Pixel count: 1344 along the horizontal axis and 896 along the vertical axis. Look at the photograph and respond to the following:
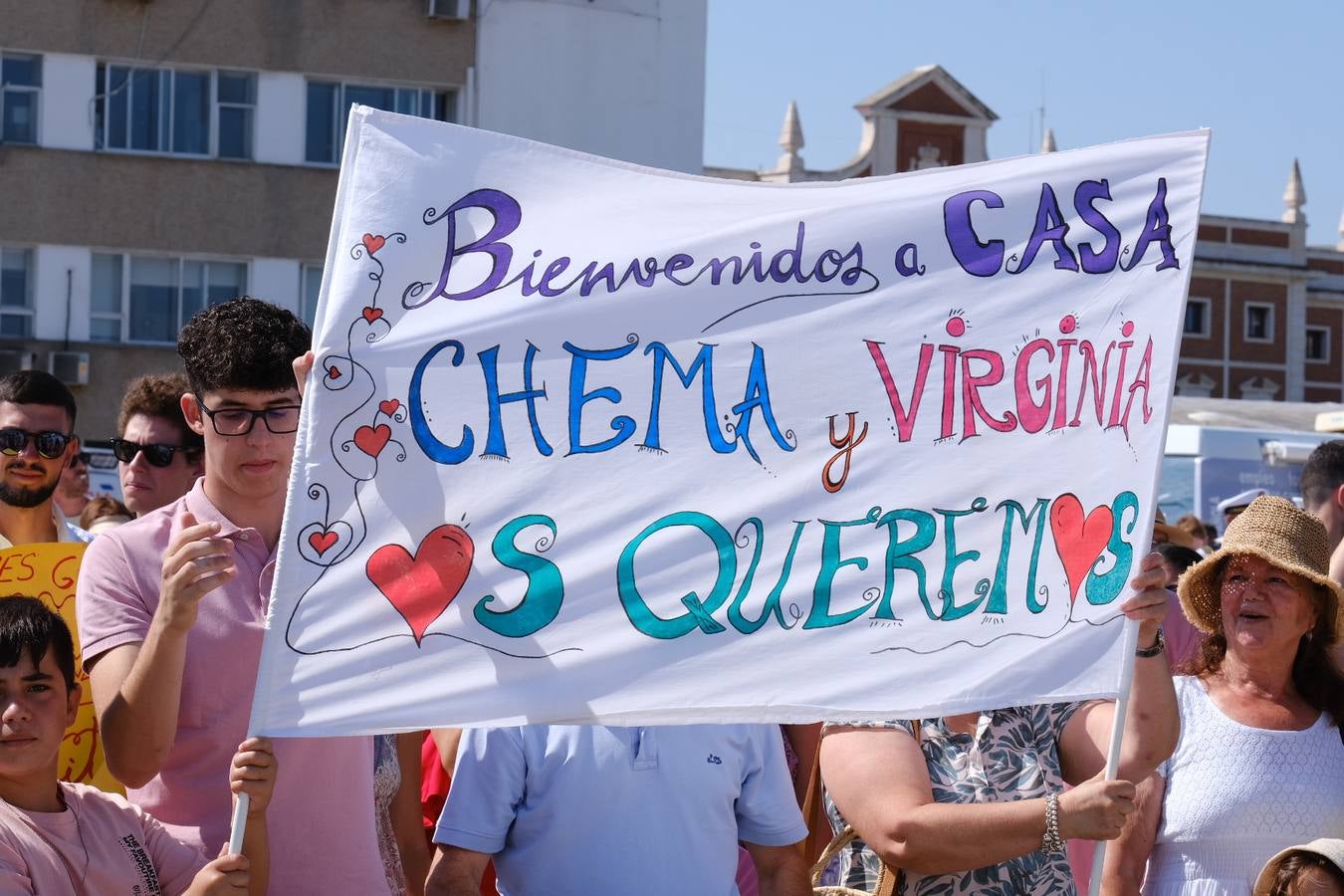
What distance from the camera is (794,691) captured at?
3523mm

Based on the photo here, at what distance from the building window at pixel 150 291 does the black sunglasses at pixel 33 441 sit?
1816cm

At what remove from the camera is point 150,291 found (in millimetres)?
23031

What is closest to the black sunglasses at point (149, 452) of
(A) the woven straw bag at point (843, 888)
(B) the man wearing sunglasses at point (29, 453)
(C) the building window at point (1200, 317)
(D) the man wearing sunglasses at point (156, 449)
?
(D) the man wearing sunglasses at point (156, 449)

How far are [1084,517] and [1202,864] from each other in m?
1.11

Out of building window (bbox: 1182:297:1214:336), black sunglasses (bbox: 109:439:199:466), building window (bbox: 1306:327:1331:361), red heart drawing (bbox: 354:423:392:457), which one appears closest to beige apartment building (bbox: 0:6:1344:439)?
black sunglasses (bbox: 109:439:199:466)

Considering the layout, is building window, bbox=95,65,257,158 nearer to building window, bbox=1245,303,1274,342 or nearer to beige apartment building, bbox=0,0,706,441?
beige apartment building, bbox=0,0,706,441

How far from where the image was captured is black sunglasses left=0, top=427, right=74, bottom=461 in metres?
5.08

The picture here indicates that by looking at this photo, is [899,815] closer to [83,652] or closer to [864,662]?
[864,662]

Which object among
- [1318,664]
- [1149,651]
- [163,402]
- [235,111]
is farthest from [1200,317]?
[1149,651]

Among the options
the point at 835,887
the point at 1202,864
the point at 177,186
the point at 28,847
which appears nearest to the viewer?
the point at 28,847

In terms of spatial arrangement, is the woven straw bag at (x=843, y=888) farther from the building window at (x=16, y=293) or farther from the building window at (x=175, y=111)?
the building window at (x=175, y=111)

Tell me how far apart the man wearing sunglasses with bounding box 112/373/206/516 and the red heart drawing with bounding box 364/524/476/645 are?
2139 millimetres

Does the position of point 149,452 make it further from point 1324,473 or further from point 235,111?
point 235,111

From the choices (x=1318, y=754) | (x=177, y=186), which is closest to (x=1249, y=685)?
(x=1318, y=754)
